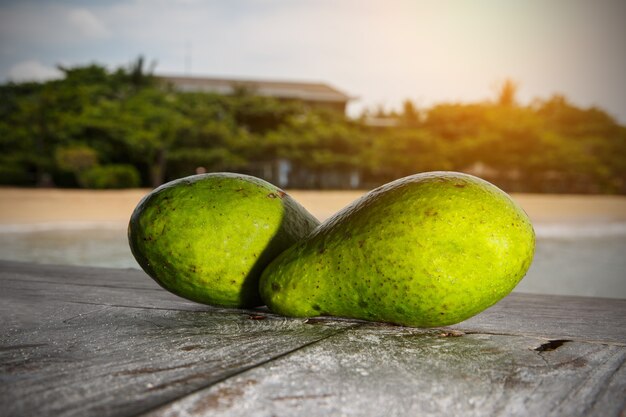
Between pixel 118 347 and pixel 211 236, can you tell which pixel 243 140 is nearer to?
pixel 211 236

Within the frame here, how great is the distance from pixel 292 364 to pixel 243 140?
24.5 metres

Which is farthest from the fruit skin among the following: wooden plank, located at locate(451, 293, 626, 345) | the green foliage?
the green foliage

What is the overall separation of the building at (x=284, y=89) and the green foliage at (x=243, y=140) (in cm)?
255

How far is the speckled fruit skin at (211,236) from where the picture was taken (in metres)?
1.74

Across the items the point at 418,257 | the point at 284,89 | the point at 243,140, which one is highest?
the point at 284,89

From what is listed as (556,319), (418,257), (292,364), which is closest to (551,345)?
(418,257)

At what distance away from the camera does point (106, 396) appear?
1.04 metres

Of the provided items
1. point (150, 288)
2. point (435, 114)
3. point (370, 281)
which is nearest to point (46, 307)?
point (150, 288)

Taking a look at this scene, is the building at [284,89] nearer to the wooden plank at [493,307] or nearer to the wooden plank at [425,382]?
the wooden plank at [493,307]

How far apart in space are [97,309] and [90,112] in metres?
23.9

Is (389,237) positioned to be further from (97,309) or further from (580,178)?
(580,178)

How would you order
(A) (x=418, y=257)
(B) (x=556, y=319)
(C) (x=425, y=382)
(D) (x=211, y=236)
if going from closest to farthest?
(C) (x=425, y=382)
(A) (x=418, y=257)
(D) (x=211, y=236)
(B) (x=556, y=319)

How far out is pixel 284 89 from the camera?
3391 centimetres

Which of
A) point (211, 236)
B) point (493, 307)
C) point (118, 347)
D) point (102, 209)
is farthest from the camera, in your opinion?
point (102, 209)
